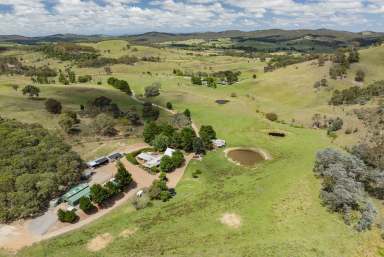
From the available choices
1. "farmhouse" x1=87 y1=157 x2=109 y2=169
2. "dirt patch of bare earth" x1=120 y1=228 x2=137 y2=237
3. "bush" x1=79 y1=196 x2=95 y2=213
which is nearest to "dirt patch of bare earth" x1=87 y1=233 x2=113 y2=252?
"dirt patch of bare earth" x1=120 y1=228 x2=137 y2=237

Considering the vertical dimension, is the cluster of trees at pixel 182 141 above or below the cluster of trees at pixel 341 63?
below

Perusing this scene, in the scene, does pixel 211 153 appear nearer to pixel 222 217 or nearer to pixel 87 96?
pixel 222 217

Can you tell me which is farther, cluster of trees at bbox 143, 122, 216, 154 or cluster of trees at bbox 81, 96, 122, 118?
cluster of trees at bbox 81, 96, 122, 118

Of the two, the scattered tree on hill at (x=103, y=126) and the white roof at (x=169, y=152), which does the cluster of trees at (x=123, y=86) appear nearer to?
the scattered tree on hill at (x=103, y=126)

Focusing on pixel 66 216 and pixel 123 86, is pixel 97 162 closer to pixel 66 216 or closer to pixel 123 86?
pixel 66 216

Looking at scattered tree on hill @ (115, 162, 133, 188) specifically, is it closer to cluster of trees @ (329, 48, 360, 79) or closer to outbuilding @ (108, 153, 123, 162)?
outbuilding @ (108, 153, 123, 162)

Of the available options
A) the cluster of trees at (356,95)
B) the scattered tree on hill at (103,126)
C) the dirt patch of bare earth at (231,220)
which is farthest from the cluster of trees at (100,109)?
the cluster of trees at (356,95)

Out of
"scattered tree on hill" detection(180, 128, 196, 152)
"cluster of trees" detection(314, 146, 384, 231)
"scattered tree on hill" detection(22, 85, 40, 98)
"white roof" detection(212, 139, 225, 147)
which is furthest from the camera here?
"scattered tree on hill" detection(22, 85, 40, 98)
